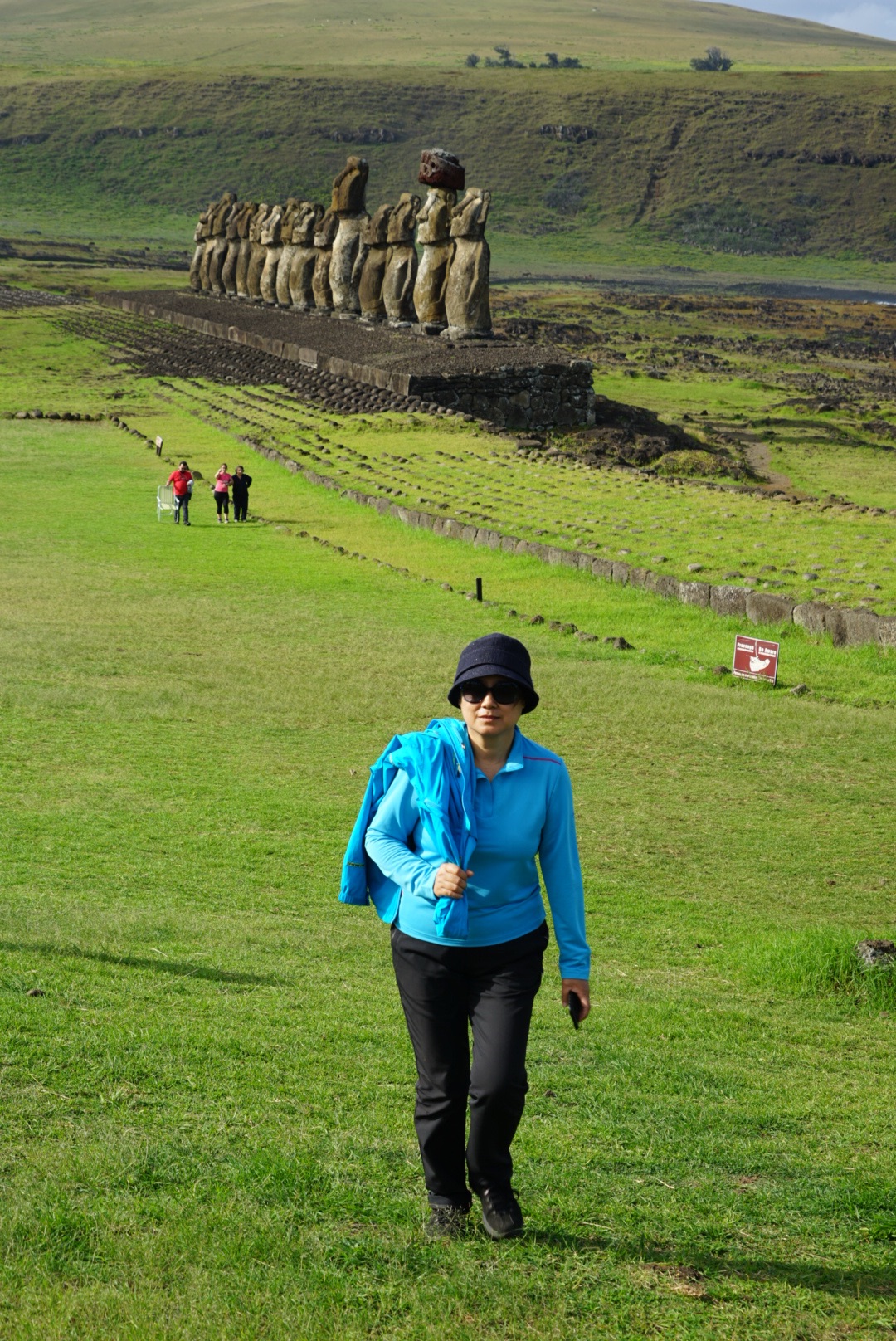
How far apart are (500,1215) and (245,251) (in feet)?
227

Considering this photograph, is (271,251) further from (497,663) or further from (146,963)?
(497,663)

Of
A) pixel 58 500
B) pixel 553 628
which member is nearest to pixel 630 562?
pixel 553 628

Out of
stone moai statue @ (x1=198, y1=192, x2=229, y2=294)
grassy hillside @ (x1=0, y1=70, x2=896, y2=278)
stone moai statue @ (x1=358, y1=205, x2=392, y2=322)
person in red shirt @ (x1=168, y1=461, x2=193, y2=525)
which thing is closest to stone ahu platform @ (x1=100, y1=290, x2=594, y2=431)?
stone moai statue @ (x1=358, y1=205, x2=392, y2=322)

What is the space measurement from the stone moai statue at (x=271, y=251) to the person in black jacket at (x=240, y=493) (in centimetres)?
3843

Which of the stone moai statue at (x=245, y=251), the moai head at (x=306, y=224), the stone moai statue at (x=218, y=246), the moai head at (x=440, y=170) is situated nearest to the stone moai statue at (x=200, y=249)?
the stone moai statue at (x=218, y=246)

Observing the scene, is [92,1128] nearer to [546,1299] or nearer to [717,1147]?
[546,1299]

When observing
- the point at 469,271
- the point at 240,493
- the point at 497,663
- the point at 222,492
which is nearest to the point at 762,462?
the point at 469,271

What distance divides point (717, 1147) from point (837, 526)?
20987 millimetres

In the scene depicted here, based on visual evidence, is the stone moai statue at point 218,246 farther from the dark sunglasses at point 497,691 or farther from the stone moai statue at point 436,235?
the dark sunglasses at point 497,691

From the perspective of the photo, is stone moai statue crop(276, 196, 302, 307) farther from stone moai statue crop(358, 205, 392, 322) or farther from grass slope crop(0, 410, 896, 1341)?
grass slope crop(0, 410, 896, 1341)

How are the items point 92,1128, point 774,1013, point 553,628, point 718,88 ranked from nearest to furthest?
1. point 92,1128
2. point 774,1013
3. point 553,628
4. point 718,88

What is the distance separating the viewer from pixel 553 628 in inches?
793

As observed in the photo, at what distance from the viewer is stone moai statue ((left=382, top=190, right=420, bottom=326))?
52.2 meters

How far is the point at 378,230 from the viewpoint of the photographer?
2111 inches
